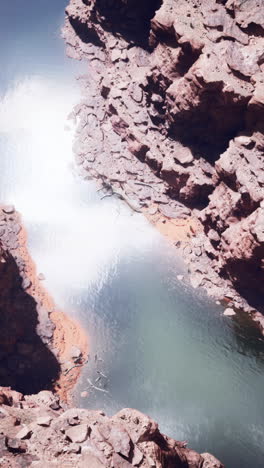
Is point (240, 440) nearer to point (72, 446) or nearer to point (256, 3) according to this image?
point (72, 446)

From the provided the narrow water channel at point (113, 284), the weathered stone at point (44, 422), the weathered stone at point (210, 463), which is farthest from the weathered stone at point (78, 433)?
the narrow water channel at point (113, 284)

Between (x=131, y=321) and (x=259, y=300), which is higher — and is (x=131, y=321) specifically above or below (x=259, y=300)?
below

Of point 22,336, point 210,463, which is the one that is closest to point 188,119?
point 22,336

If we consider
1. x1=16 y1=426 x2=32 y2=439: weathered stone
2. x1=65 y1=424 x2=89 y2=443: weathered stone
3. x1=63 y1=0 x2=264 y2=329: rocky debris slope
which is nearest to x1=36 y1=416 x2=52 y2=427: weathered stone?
x1=16 y1=426 x2=32 y2=439: weathered stone

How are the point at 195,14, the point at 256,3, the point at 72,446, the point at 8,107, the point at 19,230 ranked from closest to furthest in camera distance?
the point at 72,446
the point at 256,3
the point at 195,14
the point at 19,230
the point at 8,107

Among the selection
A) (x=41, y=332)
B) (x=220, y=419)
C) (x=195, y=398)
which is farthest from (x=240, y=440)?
(x=41, y=332)

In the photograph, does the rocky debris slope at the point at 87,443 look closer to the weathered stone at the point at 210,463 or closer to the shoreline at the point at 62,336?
the weathered stone at the point at 210,463

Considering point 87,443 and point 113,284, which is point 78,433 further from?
point 113,284
